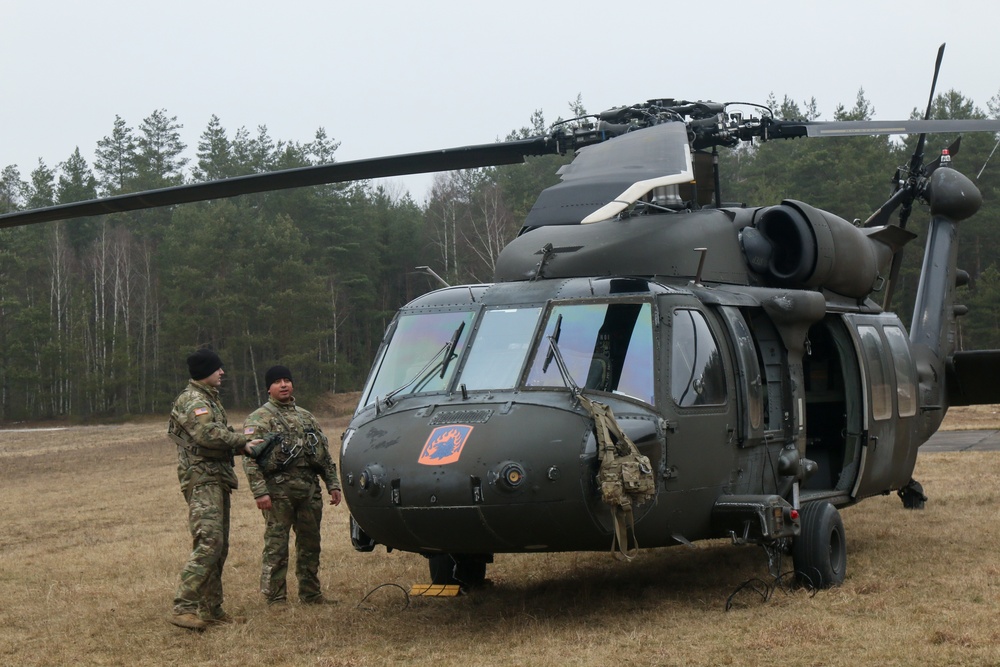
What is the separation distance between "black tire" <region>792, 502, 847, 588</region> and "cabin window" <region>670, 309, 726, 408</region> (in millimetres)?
1128

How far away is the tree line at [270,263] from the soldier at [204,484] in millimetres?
33109

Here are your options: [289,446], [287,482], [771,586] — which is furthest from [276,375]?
[771,586]

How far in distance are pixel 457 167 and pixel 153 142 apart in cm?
5537

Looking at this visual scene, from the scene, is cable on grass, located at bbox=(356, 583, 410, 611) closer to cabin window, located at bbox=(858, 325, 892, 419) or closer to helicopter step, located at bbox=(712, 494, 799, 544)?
helicopter step, located at bbox=(712, 494, 799, 544)

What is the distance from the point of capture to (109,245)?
2103 inches

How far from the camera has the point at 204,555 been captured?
7375mm

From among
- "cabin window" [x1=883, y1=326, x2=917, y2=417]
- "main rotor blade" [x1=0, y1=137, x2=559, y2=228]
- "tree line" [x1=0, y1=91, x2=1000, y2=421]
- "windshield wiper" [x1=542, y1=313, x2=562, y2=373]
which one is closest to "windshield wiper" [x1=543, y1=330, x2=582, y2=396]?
"windshield wiper" [x1=542, y1=313, x2=562, y2=373]

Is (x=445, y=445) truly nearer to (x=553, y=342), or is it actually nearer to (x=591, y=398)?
(x=591, y=398)

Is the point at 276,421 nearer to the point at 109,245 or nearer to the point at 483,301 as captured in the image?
the point at 483,301

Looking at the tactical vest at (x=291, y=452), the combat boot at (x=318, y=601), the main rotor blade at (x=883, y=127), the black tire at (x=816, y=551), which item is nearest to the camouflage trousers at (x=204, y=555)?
the tactical vest at (x=291, y=452)

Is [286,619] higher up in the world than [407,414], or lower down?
lower down

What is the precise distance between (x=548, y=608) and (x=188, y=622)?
2223 mm

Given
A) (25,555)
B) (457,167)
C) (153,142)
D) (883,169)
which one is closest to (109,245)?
(153,142)

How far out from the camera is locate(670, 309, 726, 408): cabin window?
279 inches
